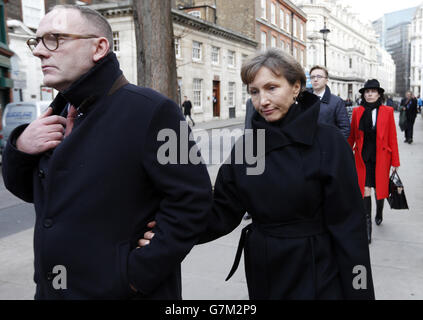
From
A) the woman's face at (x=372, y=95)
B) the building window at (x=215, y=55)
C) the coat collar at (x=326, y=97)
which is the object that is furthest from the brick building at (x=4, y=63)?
the woman's face at (x=372, y=95)

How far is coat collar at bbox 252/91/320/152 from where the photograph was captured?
6.48 ft

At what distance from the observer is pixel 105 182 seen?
153 centimetres

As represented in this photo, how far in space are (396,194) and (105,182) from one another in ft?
14.5

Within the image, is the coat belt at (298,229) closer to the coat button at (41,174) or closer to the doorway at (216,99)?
the coat button at (41,174)

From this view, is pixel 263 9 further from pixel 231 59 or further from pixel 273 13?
pixel 231 59

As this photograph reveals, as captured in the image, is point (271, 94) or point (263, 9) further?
point (263, 9)

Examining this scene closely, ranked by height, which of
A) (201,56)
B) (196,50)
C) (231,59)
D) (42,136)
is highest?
(231,59)

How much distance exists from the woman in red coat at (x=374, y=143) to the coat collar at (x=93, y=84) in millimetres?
4082

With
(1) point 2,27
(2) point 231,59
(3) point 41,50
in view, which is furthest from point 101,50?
(2) point 231,59

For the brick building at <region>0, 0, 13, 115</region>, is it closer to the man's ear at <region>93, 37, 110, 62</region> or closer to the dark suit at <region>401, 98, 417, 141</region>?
the dark suit at <region>401, 98, 417, 141</region>

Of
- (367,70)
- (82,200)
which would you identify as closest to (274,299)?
(82,200)

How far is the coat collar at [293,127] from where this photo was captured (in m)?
1.97
